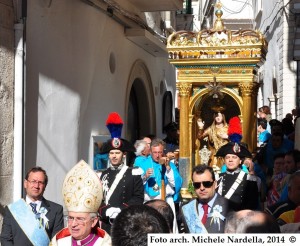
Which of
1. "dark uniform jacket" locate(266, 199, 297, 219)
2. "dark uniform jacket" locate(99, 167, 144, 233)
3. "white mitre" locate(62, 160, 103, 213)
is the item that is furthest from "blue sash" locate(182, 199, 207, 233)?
"dark uniform jacket" locate(99, 167, 144, 233)

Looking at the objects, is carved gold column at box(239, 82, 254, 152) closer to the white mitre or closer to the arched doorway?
the arched doorway

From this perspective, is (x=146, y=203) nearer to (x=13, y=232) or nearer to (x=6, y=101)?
(x=13, y=232)

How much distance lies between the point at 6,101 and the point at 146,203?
362 centimetres

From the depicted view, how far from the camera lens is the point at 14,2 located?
7938 mm

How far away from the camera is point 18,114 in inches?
309

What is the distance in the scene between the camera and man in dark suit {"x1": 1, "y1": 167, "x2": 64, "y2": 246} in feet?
19.0

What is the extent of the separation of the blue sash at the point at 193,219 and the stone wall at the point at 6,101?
8.88 ft

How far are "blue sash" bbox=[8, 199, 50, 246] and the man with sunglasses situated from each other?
1.19m

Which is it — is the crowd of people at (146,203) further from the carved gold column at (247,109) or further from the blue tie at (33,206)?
the carved gold column at (247,109)

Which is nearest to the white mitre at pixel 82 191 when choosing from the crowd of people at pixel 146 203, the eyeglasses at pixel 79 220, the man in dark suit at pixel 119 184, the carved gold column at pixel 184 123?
the crowd of people at pixel 146 203

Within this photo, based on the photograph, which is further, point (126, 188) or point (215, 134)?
point (215, 134)

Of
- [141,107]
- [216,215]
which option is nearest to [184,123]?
[141,107]

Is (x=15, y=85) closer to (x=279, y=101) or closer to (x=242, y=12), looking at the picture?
(x=279, y=101)

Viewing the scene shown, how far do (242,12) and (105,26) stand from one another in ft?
54.6
